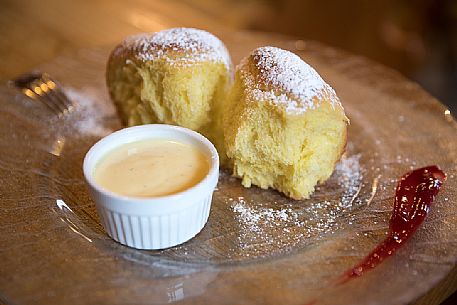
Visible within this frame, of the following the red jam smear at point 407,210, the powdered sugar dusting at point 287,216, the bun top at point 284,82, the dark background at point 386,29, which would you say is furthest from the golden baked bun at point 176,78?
the dark background at point 386,29

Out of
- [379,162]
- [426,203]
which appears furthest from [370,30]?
[426,203]

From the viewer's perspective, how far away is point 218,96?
5.52 ft

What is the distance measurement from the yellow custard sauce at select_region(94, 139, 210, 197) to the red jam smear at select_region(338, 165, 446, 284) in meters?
0.45

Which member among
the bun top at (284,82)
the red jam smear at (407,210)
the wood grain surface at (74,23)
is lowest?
the wood grain surface at (74,23)

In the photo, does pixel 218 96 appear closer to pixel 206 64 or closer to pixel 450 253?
pixel 206 64

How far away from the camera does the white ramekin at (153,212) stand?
131 cm

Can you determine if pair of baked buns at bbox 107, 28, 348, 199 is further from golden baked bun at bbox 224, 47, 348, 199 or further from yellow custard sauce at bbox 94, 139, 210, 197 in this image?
yellow custard sauce at bbox 94, 139, 210, 197

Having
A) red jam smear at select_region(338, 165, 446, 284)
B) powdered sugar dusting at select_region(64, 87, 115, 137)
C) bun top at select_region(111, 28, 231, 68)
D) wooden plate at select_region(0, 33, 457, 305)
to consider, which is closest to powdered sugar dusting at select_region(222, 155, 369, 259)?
wooden plate at select_region(0, 33, 457, 305)

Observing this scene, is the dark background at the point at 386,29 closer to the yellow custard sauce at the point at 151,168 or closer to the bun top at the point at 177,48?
the bun top at the point at 177,48

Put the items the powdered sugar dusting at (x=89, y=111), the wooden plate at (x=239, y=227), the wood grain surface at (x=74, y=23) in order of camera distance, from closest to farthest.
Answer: the wooden plate at (x=239, y=227)
the powdered sugar dusting at (x=89, y=111)
the wood grain surface at (x=74, y=23)

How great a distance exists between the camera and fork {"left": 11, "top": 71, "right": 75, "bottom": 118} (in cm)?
194

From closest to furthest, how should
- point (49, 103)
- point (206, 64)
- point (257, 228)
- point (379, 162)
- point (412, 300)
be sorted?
point (412, 300) → point (257, 228) → point (206, 64) → point (379, 162) → point (49, 103)

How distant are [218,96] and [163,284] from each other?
636 mm

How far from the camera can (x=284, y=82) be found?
1488mm
